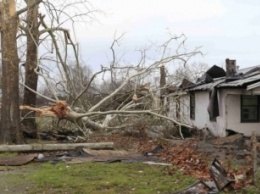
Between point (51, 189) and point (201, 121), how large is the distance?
1592 centimetres

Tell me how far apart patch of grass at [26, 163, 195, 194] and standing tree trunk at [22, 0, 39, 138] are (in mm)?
8470

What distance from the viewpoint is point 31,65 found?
18250 millimetres

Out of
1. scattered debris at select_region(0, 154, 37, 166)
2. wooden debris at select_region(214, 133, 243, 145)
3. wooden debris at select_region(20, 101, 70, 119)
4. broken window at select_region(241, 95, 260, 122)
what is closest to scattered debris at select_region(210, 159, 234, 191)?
scattered debris at select_region(0, 154, 37, 166)

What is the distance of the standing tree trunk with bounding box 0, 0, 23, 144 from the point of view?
45.9 feet

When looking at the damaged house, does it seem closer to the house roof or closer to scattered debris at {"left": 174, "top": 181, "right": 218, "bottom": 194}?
the house roof

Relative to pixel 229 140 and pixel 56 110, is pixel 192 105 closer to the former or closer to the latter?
pixel 229 140

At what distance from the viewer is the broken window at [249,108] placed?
62.6 ft

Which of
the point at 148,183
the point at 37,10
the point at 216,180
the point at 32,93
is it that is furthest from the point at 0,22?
the point at 216,180

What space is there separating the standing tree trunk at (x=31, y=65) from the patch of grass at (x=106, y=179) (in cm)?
847

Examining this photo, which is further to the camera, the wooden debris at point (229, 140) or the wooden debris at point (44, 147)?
the wooden debris at point (229, 140)

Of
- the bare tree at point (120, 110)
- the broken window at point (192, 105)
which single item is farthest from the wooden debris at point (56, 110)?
the broken window at point (192, 105)

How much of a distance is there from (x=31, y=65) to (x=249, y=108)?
372 inches

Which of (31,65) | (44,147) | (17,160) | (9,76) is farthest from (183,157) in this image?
(31,65)

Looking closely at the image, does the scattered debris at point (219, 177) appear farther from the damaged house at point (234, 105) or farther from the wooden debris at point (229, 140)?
the damaged house at point (234, 105)
